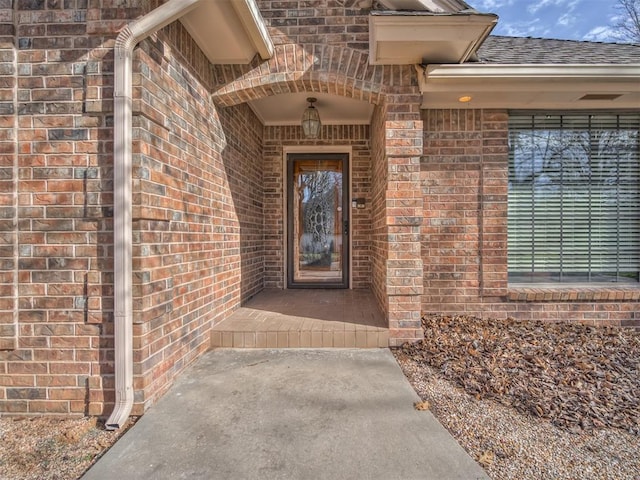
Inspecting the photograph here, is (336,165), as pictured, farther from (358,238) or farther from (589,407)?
(589,407)

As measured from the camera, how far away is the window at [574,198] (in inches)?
148

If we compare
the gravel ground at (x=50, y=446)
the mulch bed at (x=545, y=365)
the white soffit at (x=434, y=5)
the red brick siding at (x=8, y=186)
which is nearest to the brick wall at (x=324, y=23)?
the white soffit at (x=434, y=5)

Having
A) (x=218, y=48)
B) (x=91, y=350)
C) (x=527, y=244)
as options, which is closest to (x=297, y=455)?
(x=91, y=350)

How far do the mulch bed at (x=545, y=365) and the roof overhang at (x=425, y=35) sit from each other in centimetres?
250

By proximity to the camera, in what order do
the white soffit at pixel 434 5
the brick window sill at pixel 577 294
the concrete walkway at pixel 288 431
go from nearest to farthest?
1. the concrete walkway at pixel 288 431
2. the white soffit at pixel 434 5
3. the brick window sill at pixel 577 294

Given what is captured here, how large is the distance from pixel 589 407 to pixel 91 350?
3139 millimetres

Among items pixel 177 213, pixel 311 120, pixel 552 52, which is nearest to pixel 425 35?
pixel 311 120

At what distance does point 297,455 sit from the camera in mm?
1697

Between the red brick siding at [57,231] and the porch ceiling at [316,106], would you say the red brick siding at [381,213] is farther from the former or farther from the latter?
the red brick siding at [57,231]

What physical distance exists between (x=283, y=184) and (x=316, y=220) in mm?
738

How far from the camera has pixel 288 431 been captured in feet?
6.19

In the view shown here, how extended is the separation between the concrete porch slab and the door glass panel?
3.94ft

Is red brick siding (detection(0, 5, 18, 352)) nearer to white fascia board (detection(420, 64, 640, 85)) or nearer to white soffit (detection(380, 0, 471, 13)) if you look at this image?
white soffit (detection(380, 0, 471, 13))

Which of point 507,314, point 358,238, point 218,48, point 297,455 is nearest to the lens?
point 297,455
